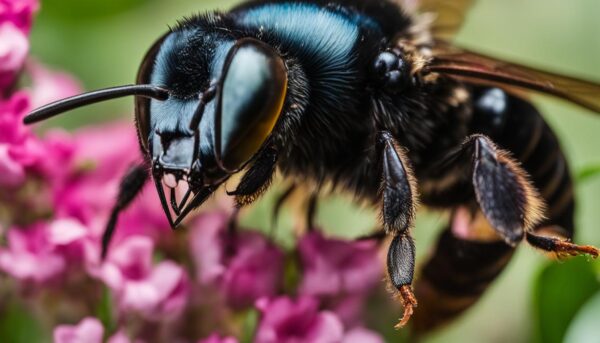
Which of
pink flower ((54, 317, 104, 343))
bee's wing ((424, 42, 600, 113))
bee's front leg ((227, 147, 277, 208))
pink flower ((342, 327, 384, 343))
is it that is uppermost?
bee's wing ((424, 42, 600, 113))

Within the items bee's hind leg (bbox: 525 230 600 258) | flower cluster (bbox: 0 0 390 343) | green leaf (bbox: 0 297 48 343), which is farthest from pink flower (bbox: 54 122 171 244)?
bee's hind leg (bbox: 525 230 600 258)

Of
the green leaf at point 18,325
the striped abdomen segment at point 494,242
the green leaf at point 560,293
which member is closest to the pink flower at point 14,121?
the green leaf at point 18,325

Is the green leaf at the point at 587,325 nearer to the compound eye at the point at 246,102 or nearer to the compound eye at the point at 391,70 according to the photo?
the compound eye at the point at 391,70

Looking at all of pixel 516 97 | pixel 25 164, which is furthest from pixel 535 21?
pixel 25 164

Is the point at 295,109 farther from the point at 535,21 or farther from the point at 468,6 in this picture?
the point at 535,21

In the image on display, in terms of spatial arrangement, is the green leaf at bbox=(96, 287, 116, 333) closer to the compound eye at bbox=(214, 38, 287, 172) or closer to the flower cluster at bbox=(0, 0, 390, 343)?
the flower cluster at bbox=(0, 0, 390, 343)

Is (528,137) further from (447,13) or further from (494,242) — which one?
(447,13)
